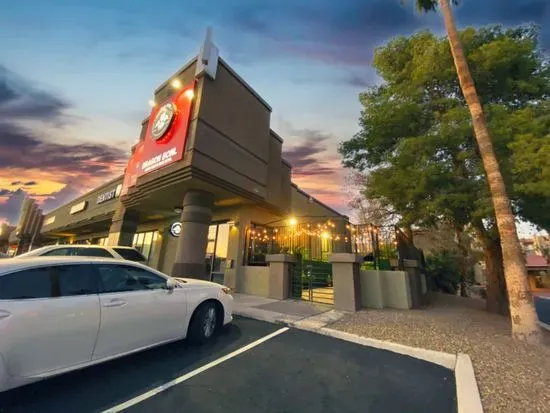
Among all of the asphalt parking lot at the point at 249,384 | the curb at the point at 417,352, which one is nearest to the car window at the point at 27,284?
the asphalt parking lot at the point at 249,384

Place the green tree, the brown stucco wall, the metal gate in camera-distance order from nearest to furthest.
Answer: the green tree < the metal gate < the brown stucco wall

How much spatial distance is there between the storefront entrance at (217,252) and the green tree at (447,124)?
7.53m

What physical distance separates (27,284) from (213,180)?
23.9 feet

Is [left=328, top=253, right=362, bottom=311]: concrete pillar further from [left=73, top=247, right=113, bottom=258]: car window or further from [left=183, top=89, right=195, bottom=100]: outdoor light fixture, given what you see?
[left=183, top=89, right=195, bottom=100]: outdoor light fixture

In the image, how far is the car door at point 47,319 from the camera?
273 cm

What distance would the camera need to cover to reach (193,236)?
34.9 ft

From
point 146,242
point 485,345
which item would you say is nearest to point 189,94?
point 485,345

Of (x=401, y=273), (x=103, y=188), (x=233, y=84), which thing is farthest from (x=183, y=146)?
(x=103, y=188)

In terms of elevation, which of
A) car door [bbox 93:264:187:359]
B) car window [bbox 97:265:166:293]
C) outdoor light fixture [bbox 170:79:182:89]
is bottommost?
car door [bbox 93:264:187:359]

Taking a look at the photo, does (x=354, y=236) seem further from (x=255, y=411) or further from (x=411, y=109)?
(x=255, y=411)

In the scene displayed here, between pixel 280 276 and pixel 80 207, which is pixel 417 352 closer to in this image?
pixel 280 276

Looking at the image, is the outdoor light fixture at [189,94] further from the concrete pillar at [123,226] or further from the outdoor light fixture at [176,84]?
the concrete pillar at [123,226]

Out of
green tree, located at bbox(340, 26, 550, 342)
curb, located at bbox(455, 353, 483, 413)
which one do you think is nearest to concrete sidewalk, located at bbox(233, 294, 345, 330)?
curb, located at bbox(455, 353, 483, 413)

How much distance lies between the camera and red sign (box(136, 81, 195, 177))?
9.91m
